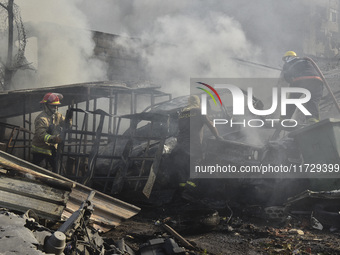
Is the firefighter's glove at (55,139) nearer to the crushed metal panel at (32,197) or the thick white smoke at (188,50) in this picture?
the crushed metal panel at (32,197)

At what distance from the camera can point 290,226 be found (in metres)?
4.50

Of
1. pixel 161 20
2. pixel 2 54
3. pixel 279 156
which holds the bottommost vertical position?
pixel 279 156

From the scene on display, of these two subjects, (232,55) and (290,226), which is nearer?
(290,226)

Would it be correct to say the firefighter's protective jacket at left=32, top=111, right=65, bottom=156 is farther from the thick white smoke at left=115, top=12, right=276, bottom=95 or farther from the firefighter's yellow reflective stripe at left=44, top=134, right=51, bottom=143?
the thick white smoke at left=115, top=12, right=276, bottom=95

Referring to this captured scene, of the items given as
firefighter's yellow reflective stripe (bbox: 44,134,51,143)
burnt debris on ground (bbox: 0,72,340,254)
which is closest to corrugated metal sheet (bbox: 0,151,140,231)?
burnt debris on ground (bbox: 0,72,340,254)

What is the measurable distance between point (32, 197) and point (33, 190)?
118mm

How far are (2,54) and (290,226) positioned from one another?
14.7m

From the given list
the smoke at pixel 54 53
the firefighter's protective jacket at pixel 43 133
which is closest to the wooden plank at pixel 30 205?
the firefighter's protective jacket at pixel 43 133

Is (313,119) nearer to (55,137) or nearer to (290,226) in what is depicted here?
(290,226)

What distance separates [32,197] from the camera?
3.31 meters

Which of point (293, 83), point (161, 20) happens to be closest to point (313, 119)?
point (293, 83)

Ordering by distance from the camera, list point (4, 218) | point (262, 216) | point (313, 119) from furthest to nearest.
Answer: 1. point (313, 119)
2. point (262, 216)
3. point (4, 218)

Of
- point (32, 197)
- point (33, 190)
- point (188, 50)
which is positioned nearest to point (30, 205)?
point (32, 197)

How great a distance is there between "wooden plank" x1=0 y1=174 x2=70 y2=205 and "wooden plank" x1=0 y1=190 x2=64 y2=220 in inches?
1.9
